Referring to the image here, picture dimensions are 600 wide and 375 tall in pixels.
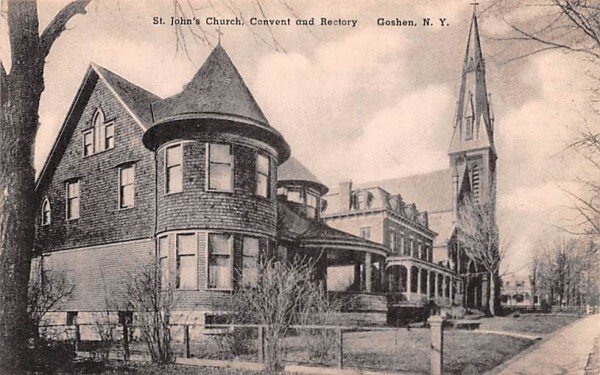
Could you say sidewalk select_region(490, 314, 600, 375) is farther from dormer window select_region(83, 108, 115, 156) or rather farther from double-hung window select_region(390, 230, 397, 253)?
double-hung window select_region(390, 230, 397, 253)

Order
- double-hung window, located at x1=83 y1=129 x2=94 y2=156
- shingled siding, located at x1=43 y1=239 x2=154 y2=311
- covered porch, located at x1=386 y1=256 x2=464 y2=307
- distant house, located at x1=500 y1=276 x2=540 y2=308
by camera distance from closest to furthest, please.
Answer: shingled siding, located at x1=43 y1=239 x2=154 y2=311 < double-hung window, located at x1=83 y1=129 x2=94 y2=156 < covered porch, located at x1=386 y1=256 x2=464 y2=307 < distant house, located at x1=500 y1=276 x2=540 y2=308

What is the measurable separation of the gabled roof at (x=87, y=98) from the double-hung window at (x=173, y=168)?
149cm

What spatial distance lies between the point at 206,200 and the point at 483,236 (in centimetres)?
2372

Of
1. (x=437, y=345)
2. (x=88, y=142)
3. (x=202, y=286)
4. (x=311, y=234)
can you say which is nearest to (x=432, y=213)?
(x=311, y=234)

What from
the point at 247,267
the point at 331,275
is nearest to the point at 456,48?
the point at 247,267

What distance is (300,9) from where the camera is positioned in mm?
9188

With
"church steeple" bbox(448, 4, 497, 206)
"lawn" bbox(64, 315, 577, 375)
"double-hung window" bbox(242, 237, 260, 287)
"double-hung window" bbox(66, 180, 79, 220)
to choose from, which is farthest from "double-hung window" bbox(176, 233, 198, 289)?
"church steeple" bbox(448, 4, 497, 206)

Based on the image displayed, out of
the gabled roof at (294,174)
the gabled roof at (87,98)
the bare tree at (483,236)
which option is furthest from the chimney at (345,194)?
the gabled roof at (87,98)

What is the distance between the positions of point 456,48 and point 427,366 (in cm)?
580

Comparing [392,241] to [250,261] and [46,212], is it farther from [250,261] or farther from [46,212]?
[46,212]

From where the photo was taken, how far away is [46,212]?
17.3 metres

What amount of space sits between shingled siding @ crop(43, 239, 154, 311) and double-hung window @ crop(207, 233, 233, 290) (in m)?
1.84

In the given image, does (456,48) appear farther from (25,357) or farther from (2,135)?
(25,357)

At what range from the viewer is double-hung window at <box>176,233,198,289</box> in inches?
523
